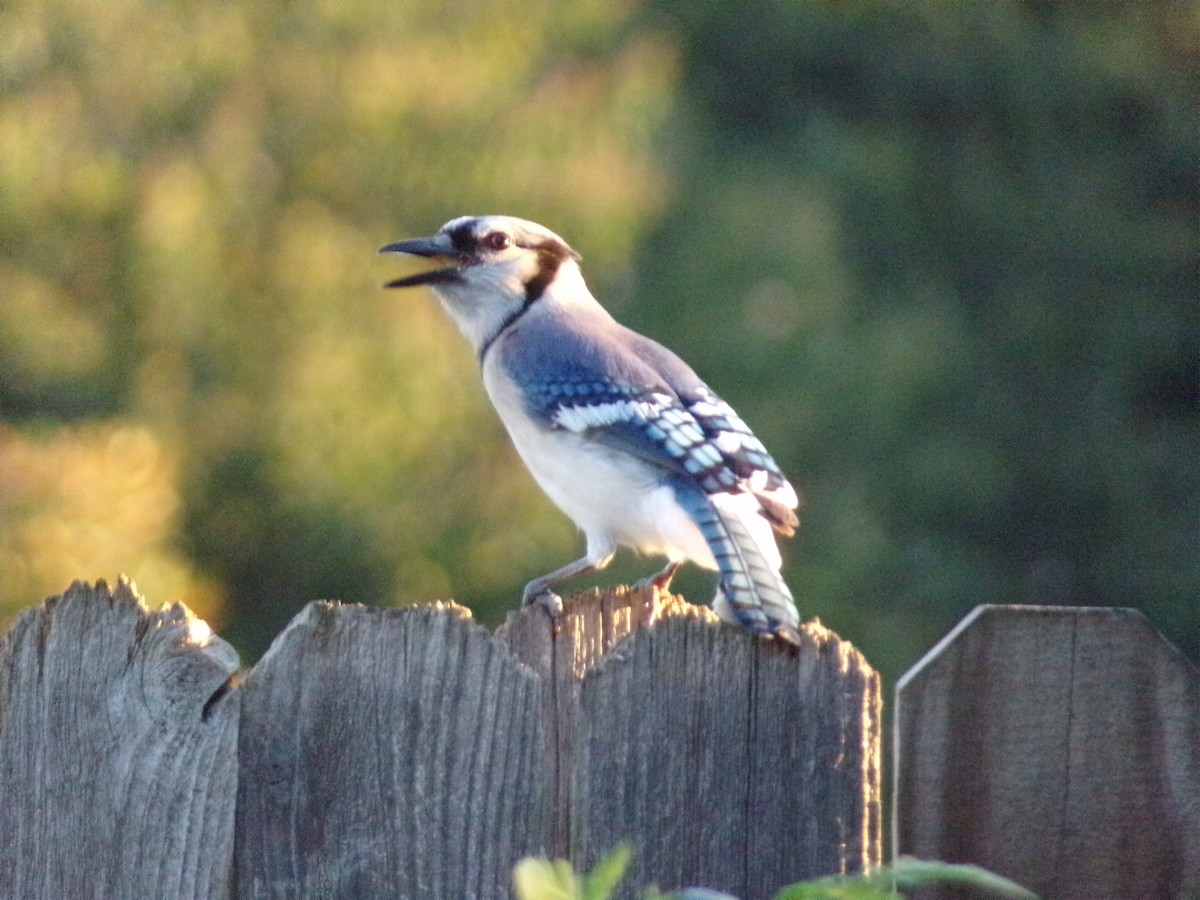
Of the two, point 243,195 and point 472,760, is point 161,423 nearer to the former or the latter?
point 243,195

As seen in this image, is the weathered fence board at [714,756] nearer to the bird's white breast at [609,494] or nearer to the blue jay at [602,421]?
the blue jay at [602,421]

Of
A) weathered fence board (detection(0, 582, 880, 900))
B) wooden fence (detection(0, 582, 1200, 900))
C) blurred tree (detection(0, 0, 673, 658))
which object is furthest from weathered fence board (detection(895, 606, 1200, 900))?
blurred tree (detection(0, 0, 673, 658))

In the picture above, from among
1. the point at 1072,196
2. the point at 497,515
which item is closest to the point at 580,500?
the point at 497,515

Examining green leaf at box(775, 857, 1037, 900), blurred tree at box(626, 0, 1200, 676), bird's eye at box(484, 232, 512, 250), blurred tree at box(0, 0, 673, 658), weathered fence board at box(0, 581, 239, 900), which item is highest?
blurred tree at box(626, 0, 1200, 676)

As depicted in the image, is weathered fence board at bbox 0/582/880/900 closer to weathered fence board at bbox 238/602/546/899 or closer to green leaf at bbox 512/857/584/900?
weathered fence board at bbox 238/602/546/899

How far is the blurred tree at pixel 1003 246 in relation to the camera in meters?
9.09

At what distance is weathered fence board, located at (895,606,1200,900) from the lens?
1.74 metres

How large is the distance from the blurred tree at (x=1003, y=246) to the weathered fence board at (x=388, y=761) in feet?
21.3

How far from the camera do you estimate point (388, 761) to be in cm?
172

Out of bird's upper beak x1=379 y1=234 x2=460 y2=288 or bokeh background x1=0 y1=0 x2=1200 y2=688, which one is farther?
bokeh background x1=0 y1=0 x2=1200 y2=688

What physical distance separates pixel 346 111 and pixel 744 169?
354 cm

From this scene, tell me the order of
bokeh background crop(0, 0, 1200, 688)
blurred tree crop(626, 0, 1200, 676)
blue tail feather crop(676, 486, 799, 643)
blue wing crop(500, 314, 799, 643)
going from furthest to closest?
blurred tree crop(626, 0, 1200, 676)
bokeh background crop(0, 0, 1200, 688)
blue wing crop(500, 314, 799, 643)
blue tail feather crop(676, 486, 799, 643)

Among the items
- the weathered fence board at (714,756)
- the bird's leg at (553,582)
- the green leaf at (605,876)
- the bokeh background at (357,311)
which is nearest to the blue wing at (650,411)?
the bird's leg at (553,582)

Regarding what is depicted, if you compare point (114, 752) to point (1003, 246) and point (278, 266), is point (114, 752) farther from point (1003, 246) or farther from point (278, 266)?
point (1003, 246)
